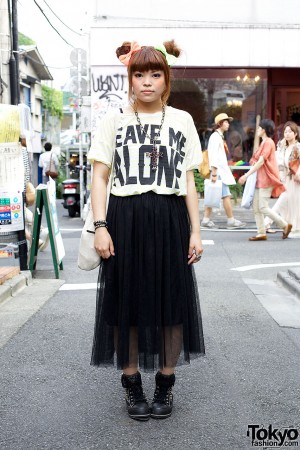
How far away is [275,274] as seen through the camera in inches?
312

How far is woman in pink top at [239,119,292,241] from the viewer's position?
1046cm

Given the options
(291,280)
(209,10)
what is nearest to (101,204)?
(291,280)

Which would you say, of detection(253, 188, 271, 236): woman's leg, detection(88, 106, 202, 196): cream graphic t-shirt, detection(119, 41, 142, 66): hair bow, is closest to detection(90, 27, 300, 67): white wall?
detection(253, 188, 271, 236): woman's leg

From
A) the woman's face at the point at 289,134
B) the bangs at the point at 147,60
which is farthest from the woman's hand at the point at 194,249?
the woman's face at the point at 289,134

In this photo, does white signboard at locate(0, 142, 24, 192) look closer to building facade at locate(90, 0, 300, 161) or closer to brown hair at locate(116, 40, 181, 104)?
brown hair at locate(116, 40, 181, 104)

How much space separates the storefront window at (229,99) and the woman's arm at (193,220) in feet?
43.0

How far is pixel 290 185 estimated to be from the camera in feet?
37.0

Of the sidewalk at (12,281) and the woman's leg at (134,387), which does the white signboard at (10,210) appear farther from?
the woman's leg at (134,387)

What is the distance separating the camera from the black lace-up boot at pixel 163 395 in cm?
352

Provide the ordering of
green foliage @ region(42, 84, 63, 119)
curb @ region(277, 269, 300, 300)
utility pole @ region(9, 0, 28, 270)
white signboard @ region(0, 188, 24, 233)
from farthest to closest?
Answer: green foliage @ region(42, 84, 63, 119), utility pole @ region(9, 0, 28, 270), white signboard @ region(0, 188, 24, 233), curb @ region(277, 269, 300, 300)

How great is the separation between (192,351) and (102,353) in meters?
0.47

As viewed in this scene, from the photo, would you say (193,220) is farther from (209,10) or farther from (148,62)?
(209,10)

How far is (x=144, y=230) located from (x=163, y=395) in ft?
2.88

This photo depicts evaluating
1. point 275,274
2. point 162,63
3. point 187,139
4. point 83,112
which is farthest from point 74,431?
point 83,112
